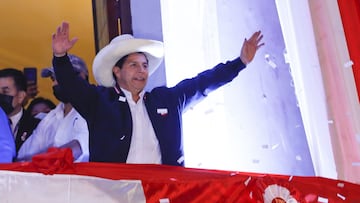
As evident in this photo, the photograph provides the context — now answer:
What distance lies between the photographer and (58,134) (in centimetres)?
110

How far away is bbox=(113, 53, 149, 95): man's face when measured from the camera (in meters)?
1.12

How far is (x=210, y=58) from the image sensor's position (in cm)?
122

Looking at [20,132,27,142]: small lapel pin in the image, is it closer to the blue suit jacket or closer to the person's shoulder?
Result: the person's shoulder

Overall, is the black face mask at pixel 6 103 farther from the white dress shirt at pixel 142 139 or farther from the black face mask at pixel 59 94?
the white dress shirt at pixel 142 139

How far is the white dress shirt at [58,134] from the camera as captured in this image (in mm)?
1088

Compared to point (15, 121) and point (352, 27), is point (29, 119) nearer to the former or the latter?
point (15, 121)

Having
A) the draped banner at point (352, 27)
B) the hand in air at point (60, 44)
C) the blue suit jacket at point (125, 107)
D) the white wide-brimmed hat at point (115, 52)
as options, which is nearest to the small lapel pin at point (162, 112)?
the blue suit jacket at point (125, 107)

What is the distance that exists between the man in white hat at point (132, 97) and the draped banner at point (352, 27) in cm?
20

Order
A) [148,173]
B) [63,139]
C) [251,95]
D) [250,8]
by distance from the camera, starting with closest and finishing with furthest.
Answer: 1. [148,173]
2. [63,139]
3. [251,95]
4. [250,8]

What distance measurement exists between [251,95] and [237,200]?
0.31 metres

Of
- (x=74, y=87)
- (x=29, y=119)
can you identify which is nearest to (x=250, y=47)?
(x=74, y=87)

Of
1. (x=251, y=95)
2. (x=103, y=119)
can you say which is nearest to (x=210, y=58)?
(x=251, y=95)

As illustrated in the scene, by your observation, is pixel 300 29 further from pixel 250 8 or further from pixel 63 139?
pixel 63 139

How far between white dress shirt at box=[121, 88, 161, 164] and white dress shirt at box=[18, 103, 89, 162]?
0.36ft
